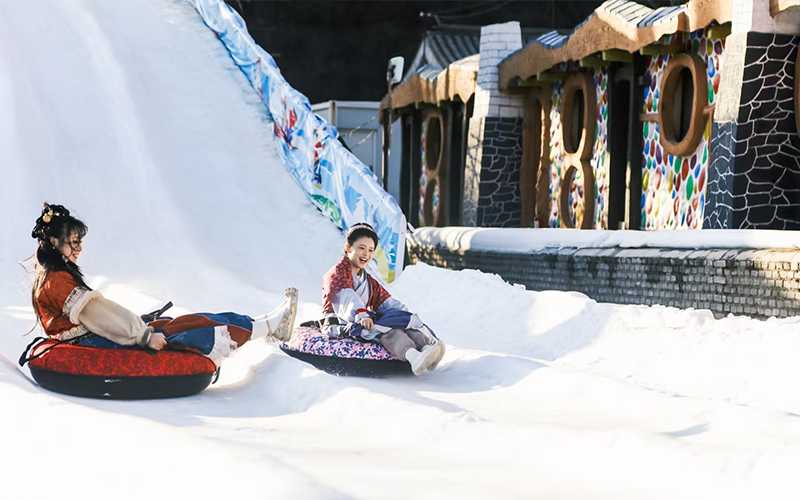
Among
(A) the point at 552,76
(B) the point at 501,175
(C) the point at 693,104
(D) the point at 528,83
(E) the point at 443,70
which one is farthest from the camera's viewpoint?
(E) the point at 443,70

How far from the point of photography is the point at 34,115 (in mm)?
13344

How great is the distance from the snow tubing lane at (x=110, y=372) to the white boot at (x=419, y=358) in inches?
48.6

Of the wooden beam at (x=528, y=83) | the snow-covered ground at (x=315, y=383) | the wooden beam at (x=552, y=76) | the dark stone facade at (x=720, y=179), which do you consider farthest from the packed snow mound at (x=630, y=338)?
the wooden beam at (x=528, y=83)

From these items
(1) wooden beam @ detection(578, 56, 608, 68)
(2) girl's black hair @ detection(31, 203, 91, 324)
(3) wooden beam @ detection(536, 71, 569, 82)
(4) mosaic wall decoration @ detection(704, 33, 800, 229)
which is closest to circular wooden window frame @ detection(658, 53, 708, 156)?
(1) wooden beam @ detection(578, 56, 608, 68)

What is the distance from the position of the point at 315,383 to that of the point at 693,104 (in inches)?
271

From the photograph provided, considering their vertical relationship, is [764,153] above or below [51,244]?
above

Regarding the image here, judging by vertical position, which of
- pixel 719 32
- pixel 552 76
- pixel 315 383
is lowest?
pixel 315 383

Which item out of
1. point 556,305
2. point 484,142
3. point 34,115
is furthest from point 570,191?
point 34,115

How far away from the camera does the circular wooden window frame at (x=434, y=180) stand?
1870 cm

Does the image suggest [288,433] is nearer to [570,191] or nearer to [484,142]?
[570,191]

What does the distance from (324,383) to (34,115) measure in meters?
9.78

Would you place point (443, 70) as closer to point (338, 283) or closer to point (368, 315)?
point (338, 283)

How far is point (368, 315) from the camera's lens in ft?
18.6

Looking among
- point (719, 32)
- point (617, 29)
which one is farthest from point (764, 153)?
point (617, 29)
